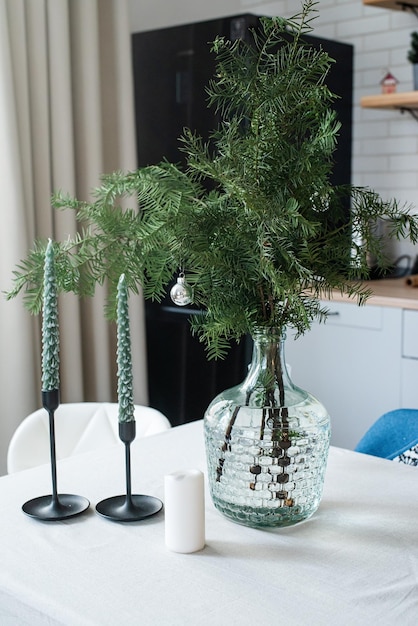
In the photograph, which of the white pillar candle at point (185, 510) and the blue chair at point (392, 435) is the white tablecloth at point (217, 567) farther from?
the blue chair at point (392, 435)

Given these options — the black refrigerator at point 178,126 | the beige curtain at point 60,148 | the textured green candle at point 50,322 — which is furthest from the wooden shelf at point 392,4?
the textured green candle at point 50,322

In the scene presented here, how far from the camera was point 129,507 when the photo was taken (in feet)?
4.59

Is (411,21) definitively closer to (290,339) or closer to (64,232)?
(290,339)

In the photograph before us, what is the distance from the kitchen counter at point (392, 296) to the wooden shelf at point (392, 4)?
112 cm

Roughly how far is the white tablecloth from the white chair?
1.80ft

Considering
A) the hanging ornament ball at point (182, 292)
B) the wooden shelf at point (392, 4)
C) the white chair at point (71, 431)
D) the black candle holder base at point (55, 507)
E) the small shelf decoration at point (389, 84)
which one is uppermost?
the wooden shelf at point (392, 4)

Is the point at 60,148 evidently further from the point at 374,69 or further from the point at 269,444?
the point at 269,444

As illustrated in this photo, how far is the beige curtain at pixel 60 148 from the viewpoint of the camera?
2914 mm

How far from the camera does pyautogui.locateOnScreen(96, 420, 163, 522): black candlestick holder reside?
4.41ft

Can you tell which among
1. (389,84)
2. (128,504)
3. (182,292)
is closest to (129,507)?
(128,504)

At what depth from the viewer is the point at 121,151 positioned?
11.0 feet

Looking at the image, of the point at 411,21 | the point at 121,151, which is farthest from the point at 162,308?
the point at 411,21

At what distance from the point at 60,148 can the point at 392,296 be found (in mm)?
1336

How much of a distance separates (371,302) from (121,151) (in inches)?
44.6
